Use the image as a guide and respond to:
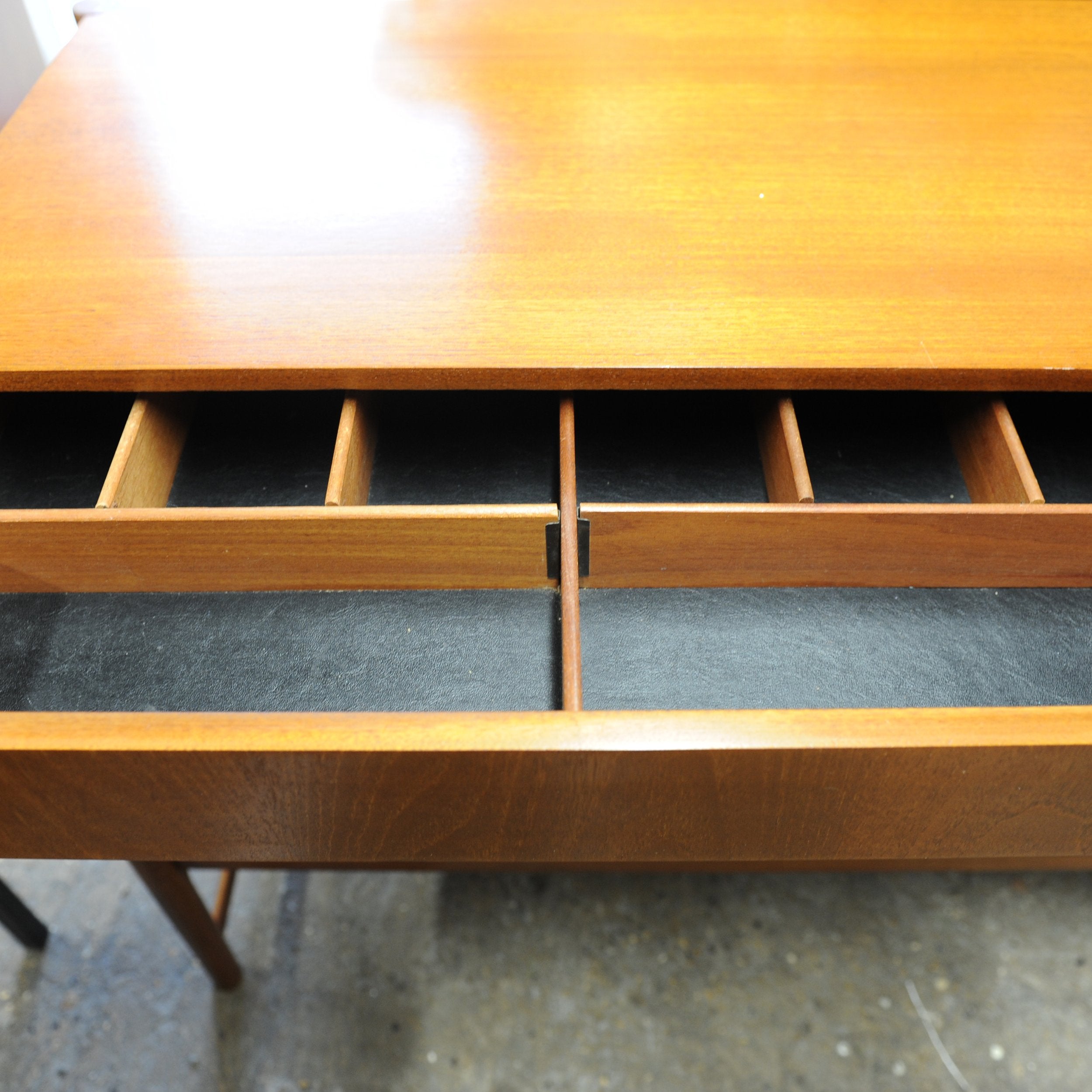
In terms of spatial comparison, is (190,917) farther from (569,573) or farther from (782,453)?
(782,453)

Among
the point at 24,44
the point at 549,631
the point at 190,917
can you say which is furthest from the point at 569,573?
the point at 24,44

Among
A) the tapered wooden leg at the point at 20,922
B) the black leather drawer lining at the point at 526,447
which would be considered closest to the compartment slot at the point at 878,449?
the black leather drawer lining at the point at 526,447

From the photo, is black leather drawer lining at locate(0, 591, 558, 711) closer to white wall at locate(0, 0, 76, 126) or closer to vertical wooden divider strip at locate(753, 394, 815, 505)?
vertical wooden divider strip at locate(753, 394, 815, 505)

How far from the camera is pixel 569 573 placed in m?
0.66

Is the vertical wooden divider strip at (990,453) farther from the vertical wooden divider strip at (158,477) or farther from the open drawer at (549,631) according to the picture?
the vertical wooden divider strip at (158,477)

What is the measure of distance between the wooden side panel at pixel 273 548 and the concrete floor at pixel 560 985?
635 millimetres

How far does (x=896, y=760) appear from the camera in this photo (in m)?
0.52

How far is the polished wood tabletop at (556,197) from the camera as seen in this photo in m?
0.71

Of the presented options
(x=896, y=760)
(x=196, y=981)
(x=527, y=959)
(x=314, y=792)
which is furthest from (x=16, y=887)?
(x=896, y=760)

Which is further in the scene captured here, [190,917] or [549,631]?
[190,917]

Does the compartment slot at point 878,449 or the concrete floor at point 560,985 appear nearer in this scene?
the compartment slot at point 878,449

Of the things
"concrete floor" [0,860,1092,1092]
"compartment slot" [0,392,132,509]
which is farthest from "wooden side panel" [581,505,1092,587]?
"concrete floor" [0,860,1092,1092]

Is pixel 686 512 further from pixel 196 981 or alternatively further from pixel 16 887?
pixel 16 887

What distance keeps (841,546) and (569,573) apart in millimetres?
226
